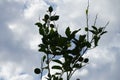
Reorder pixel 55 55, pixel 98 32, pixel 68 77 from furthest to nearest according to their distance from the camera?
pixel 98 32 < pixel 55 55 < pixel 68 77

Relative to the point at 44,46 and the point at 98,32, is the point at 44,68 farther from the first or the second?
the point at 98,32

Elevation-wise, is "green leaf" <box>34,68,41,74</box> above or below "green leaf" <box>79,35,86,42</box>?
below

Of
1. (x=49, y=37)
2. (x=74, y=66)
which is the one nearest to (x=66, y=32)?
(x=49, y=37)

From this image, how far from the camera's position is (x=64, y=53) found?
5.04 metres

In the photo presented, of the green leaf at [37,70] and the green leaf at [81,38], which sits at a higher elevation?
the green leaf at [81,38]

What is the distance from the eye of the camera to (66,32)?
17.3 feet

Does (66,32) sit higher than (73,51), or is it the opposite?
(66,32)

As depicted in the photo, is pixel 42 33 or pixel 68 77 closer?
pixel 68 77

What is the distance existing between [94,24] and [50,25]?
37.3 inches

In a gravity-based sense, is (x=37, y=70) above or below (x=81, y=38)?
below

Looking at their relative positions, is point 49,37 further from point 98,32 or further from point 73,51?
point 98,32

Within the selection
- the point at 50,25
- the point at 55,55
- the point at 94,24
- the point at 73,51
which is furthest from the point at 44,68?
the point at 94,24

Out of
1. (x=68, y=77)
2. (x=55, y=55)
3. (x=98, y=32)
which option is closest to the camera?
(x=68, y=77)

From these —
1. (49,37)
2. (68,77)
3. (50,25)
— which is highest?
(50,25)
